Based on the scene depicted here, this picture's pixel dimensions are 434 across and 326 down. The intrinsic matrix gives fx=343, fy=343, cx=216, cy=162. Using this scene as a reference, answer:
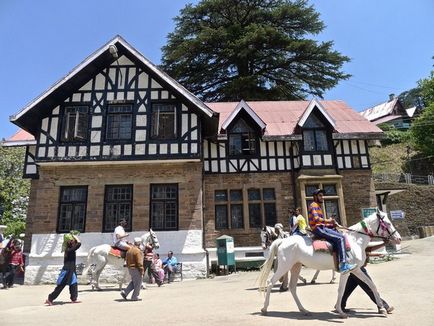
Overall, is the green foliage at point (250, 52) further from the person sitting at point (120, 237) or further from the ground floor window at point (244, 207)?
the person sitting at point (120, 237)

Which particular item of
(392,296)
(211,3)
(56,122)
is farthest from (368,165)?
(211,3)

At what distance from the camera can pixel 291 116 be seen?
2000cm

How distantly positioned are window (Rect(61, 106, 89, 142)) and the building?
0.05 meters

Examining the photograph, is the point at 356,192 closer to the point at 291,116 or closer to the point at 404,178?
the point at 291,116

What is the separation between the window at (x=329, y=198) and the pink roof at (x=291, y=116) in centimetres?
301

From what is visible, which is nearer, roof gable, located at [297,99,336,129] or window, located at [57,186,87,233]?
window, located at [57,186,87,233]

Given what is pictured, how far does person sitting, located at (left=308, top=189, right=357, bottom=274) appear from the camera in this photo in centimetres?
664

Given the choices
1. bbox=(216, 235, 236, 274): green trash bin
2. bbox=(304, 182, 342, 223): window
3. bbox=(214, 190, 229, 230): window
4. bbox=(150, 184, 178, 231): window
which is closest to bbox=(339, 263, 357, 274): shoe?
bbox=(216, 235, 236, 274): green trash bin

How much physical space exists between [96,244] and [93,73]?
26.5 ft

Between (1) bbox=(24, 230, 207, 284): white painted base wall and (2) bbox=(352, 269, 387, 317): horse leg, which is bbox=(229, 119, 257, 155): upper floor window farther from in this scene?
(2) bbox=(352, 269, 387, 317): horse leg

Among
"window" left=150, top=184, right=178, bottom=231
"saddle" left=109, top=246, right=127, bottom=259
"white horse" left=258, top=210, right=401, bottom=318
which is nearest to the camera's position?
"white horse" left=258, top=210, right=401, bottom=318

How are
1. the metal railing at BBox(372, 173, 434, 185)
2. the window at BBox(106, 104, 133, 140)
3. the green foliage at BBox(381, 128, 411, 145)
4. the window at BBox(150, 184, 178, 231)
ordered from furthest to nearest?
the green foliage at BBox(381, 128, 411, 145)
the metal railing at BBox(372, 173, 434, 185)
the window at BBox(106, 104, 133, 140)
the window at BBox(150, 184, 178, 231)

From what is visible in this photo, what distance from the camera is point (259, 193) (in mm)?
17766

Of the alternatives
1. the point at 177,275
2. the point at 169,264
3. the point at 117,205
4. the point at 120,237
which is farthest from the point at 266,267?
the point at 117,205
